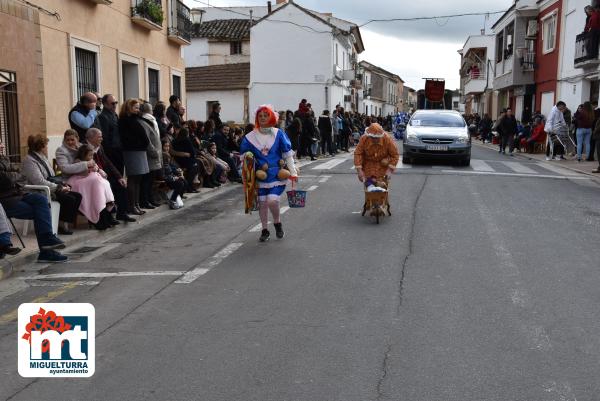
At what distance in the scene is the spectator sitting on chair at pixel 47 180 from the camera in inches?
323

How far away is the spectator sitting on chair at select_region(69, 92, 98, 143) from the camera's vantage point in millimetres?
9547

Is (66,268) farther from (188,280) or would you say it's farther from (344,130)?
(344,130)

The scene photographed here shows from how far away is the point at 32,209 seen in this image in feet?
24.7

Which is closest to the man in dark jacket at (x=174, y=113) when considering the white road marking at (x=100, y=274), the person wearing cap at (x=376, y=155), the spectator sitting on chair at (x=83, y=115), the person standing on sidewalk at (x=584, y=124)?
the spectator sitting on chair at (x=83, y=115)

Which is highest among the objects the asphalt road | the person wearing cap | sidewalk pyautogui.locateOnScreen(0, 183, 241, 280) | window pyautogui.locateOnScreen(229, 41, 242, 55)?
window pyautogui.locateOnScreen(229, 41, 242, 55)

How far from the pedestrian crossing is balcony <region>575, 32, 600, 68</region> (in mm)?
5780

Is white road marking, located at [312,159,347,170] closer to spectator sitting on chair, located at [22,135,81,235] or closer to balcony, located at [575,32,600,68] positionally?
spectator sitting on chair, located at [22,135,81,235]

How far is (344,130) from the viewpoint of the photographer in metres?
27.0

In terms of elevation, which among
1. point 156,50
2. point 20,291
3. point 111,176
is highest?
point 156,50

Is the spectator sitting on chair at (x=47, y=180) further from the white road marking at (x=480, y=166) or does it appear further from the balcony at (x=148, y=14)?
the white road marking at (x=480, y=166)

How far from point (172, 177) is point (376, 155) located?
4000 mm

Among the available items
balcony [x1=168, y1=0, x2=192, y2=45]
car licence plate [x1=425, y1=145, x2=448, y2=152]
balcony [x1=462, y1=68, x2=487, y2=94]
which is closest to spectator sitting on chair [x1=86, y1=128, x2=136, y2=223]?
car licence plate [x1=425, y1=145, x2=448, y2=152]

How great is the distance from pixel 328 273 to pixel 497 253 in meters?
2.19

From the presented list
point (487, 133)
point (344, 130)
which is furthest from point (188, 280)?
point (487, 133)
